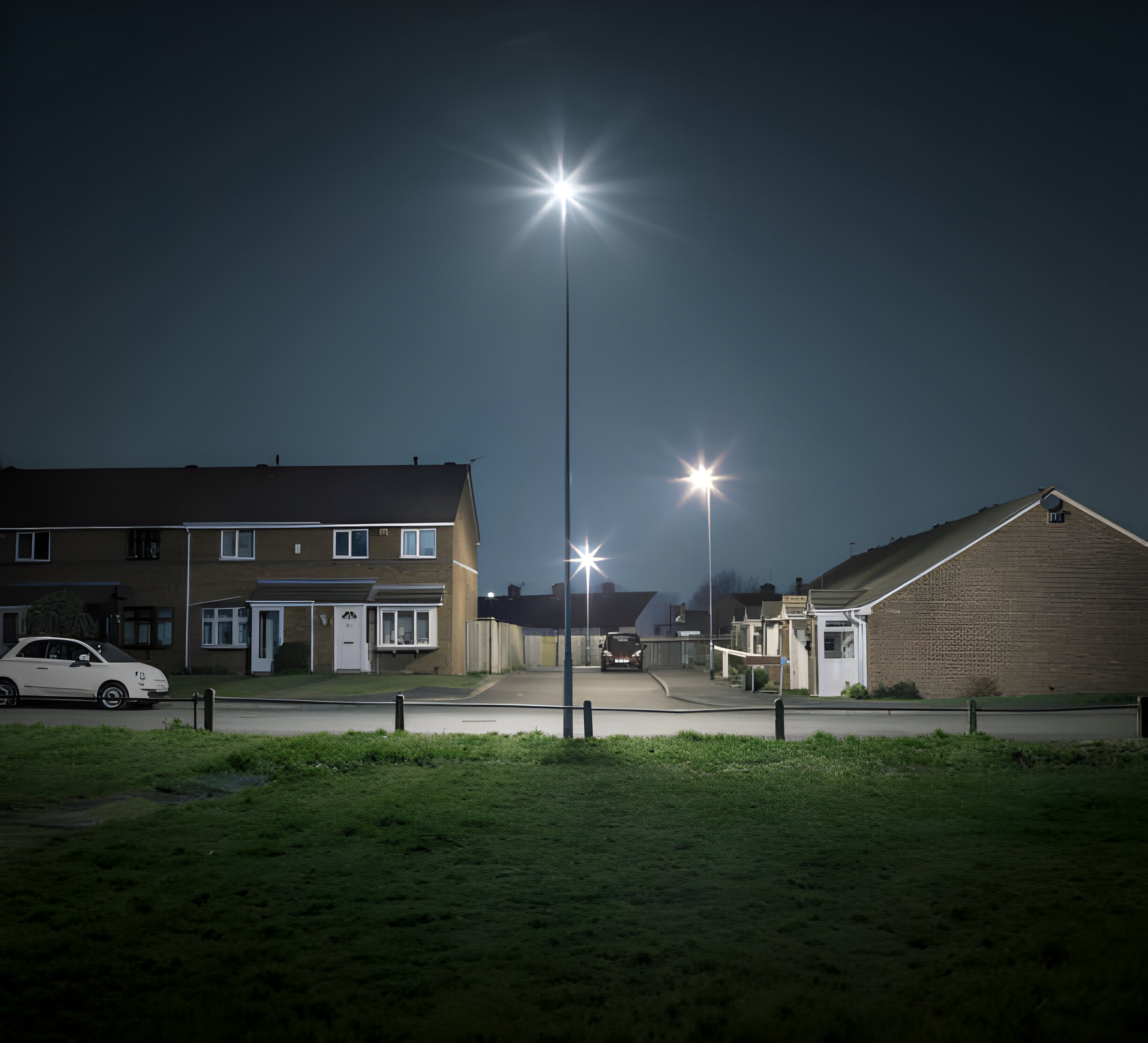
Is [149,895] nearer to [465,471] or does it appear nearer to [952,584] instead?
[952,584]

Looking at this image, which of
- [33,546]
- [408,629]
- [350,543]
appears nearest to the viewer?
[408,629]

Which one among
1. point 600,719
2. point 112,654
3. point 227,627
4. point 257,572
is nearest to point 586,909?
point 600,719

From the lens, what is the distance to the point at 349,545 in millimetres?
43312

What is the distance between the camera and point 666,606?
5022 inches

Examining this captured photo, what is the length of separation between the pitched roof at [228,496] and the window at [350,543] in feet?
1.70

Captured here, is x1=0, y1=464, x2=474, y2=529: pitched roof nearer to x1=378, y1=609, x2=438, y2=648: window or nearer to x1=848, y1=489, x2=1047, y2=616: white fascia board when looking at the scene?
x1=378, y1=609, x2=438, y2=648: window

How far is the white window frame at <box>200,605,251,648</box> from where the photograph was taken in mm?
42031

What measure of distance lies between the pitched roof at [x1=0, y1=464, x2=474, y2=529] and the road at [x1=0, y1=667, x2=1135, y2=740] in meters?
16.2

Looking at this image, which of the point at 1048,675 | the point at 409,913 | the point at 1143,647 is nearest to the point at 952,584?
the point at 1048,675

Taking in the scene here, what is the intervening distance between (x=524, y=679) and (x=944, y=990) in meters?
37.5

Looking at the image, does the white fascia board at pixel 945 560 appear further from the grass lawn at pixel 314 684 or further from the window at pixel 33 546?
the window at pixel 33 546

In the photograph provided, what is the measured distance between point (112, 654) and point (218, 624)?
17.8 metres

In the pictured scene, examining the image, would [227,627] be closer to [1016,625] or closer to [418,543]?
[418,543]

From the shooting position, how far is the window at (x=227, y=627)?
42.1m
